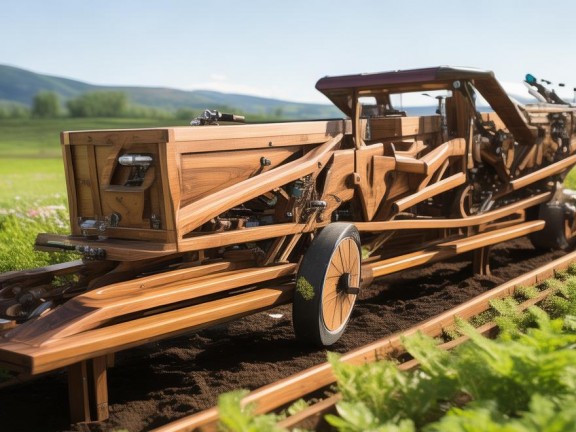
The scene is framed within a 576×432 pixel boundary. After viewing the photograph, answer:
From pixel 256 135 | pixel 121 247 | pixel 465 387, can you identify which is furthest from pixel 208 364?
pixel 465 387

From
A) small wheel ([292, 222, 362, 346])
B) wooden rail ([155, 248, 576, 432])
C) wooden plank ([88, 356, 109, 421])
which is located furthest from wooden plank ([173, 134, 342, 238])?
wooden rail ([155, 248, 576, 432])

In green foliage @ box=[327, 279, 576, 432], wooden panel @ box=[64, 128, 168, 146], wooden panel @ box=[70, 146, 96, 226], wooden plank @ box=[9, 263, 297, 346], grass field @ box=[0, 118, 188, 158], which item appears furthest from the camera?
grass field @ box=[0, 118, 188, 158]

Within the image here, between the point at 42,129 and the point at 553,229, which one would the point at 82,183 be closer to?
the point at 553,229

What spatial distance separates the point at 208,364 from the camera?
517cm

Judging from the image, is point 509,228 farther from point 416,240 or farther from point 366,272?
point 366,272

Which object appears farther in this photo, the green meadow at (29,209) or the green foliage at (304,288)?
the green meadow at (29,209)

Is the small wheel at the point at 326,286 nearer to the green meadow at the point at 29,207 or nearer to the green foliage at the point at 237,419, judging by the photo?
the green foliage at the point at 237,419

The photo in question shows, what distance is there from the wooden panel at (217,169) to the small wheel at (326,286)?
70 centimetres

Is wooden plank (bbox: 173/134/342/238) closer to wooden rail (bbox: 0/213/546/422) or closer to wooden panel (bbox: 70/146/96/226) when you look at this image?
wooden rail (bbox: 0/213/546/422)

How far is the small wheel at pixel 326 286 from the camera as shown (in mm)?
5066

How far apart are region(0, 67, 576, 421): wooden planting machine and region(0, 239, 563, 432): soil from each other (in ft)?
0.82

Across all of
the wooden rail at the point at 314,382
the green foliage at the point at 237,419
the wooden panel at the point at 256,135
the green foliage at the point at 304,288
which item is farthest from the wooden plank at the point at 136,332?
the green foliage at the point at 237,419

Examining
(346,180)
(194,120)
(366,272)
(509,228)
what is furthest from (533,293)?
(194,120)

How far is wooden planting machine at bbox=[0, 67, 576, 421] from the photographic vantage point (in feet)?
13.9
